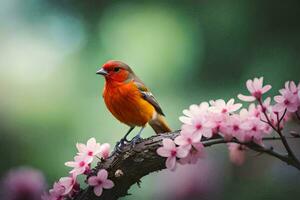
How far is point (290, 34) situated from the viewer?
8.93ft

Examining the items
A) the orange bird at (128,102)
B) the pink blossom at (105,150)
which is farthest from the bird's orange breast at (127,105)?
the pink blossom at (105,150)

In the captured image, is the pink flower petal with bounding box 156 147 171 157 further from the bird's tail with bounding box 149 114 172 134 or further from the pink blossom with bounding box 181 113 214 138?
the bird's tail with bounding box 149 114 172 134

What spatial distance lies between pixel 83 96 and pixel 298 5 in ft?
3.64

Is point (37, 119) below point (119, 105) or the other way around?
the other way around

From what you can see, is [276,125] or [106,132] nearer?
[276,125]

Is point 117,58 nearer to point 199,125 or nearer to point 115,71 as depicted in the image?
point 115,71

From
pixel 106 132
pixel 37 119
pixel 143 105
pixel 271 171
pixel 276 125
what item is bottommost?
pixel 276 125

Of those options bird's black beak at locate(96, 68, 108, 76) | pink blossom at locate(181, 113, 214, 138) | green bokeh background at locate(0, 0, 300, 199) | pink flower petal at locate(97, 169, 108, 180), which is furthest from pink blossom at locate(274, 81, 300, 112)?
green bokeh background at locate(0, 0, 300, 199)

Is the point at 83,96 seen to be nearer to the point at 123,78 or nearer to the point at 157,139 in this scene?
the point at 123,78

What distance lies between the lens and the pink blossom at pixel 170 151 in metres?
1.01

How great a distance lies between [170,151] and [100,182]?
16 cm

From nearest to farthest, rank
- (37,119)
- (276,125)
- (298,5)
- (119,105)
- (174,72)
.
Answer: (276,125) < (119,105) < (37,119) < (174,72) < (298,5)

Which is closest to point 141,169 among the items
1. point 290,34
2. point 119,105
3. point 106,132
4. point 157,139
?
point 157,139

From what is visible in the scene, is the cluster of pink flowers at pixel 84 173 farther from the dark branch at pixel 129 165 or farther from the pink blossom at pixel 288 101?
the pink blossom at pixel 288 101
